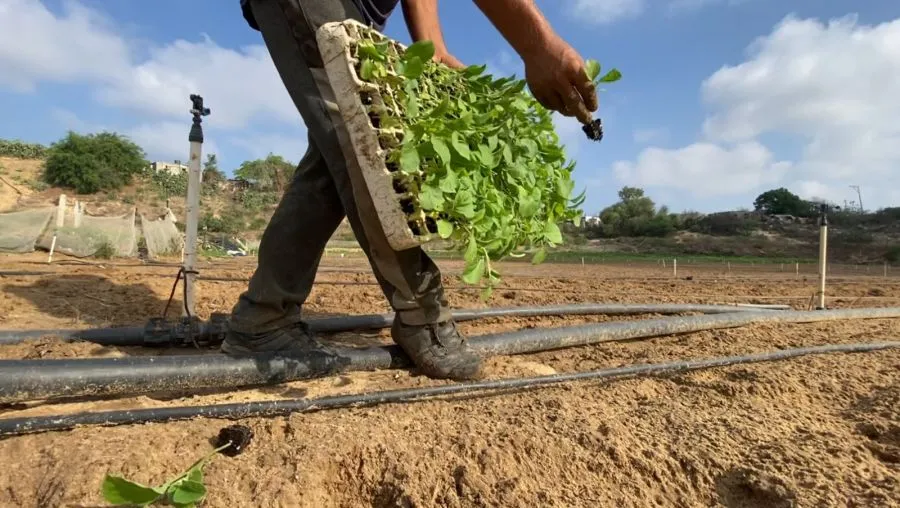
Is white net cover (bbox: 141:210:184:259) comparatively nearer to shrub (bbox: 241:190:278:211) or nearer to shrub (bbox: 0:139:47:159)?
shrub (bbox: 241:190:278:211)

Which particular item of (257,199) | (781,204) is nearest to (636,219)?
(781,204)

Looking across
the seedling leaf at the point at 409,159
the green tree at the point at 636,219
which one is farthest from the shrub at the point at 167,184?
the seedling leaf at the point at 409,159

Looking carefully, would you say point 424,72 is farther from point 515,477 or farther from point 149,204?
point 149,204

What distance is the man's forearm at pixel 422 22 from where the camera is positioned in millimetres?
2393

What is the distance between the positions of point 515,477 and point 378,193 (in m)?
0.84

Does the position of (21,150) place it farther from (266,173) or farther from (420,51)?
(420,51)

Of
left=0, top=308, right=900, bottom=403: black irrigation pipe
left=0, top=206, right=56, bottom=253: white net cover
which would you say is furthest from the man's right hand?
left=0, top=206, right=56, bottom=253: white net cover

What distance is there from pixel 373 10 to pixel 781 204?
62.0 meters

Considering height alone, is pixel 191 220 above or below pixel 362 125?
below

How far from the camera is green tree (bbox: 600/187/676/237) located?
1795 inches

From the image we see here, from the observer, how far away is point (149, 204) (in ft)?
117

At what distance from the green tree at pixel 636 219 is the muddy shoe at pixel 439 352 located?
46097 millimetres

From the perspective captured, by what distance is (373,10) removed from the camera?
80.4 inches

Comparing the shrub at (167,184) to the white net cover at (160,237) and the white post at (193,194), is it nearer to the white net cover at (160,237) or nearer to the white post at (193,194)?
the white net cover at (160,237)
